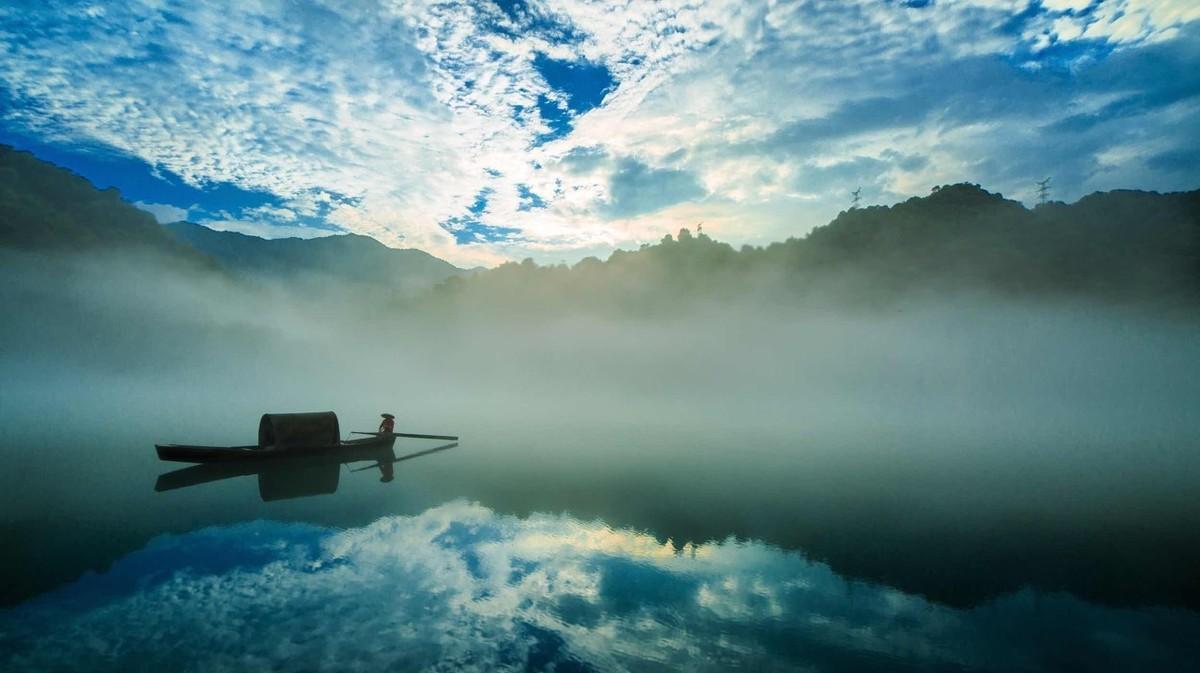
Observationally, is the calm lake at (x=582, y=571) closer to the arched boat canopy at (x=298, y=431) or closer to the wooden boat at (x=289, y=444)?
the wooden boat at (x=289, y=444)

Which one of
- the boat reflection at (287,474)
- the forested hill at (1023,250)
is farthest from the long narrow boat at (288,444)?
the forested hill at (1023,250)

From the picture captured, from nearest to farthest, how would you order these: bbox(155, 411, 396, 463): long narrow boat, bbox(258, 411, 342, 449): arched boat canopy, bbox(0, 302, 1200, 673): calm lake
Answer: bbox(0, 302, 1200, 673): calm lake < bbox(155, 411, 396, 463): long narrow boat < bbox(258, 411, 342, 449): arched boat canopy

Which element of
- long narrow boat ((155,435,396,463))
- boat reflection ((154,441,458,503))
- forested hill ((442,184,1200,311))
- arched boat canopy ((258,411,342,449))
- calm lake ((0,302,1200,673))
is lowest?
calm lake ((0,302,1200,673))

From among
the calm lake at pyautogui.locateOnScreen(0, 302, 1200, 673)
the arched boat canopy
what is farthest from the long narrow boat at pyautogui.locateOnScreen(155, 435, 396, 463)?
the calm lake at pyautogui.locateOnScreen(0, 302, 1200, 673)

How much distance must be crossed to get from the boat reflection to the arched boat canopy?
1.25 m

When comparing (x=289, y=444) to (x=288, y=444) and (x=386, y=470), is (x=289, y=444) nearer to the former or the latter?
(x=288, y=444)

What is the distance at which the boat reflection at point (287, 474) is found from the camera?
2600 cm

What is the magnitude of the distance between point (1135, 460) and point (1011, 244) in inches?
6064

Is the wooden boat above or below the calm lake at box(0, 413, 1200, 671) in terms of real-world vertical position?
above

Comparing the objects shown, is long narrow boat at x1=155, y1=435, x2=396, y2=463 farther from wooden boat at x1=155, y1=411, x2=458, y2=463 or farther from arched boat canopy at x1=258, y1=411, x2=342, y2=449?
arched boat canopy at x1=258, y1=411, x2=342, y2=449

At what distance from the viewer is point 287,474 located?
98.3 ft

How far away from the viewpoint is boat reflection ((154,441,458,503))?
26000 millimetres

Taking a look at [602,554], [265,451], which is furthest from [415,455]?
[602,554]

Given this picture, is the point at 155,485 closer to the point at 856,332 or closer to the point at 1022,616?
the point at 1022,616
